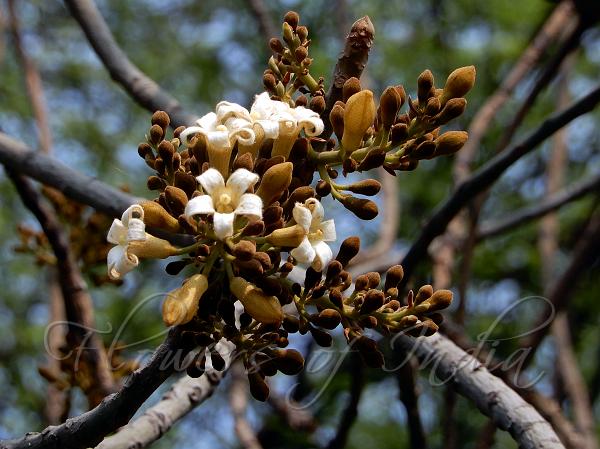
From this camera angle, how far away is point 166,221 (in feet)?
5.55

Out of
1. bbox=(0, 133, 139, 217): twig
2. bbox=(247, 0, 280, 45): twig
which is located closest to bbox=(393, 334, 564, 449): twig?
bbox=(0, 133, 139, 217): twig

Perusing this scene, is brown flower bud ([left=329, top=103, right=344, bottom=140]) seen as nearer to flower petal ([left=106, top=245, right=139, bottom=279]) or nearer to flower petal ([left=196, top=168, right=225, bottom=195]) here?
flower petal ([left=196, top=168, right=225, bottom=195])

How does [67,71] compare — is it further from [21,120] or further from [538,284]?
[538,284]

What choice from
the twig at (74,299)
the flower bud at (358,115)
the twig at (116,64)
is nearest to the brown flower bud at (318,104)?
the flower bud at (358,115)

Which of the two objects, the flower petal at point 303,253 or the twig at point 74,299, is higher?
the flower petal at point 303,253

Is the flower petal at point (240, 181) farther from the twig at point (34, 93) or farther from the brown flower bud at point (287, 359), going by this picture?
the twig at point (34, 93)

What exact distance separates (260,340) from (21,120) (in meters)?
6.72

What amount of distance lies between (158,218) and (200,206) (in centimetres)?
14

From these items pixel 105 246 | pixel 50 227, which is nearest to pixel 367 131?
pixel 50 227

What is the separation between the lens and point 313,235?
5.95 ft

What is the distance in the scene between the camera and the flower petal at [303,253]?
5.61ft

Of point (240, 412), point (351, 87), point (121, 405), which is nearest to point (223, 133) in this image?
point (351, 87)

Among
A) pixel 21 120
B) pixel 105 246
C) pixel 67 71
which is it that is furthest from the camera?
pixel 67 71

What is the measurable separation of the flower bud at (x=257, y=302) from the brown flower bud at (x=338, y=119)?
0.44 m
